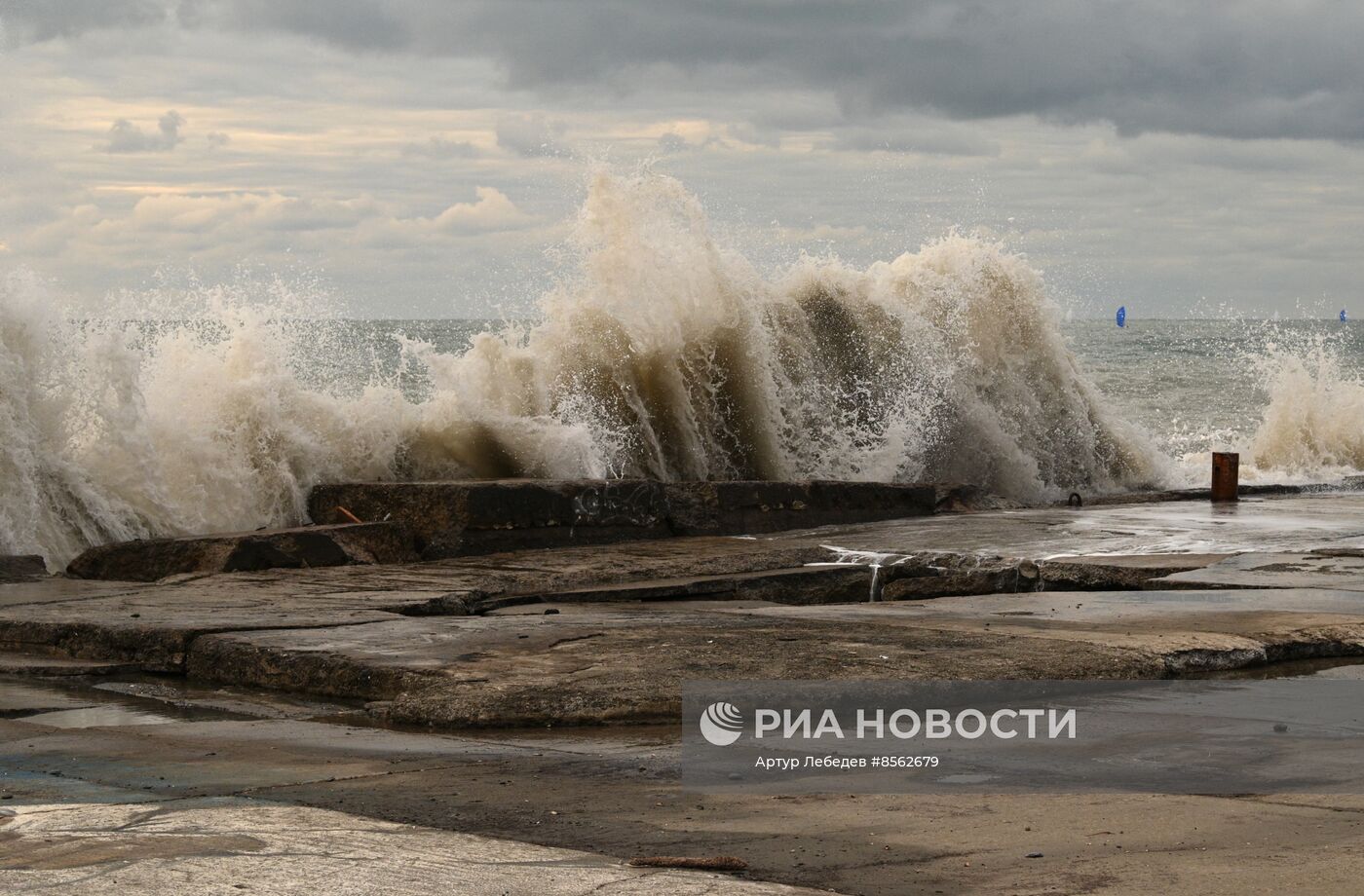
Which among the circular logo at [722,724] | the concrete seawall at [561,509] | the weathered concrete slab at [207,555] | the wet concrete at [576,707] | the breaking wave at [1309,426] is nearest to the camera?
the wet concrete at [576,707]

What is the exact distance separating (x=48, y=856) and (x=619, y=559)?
17.8ft

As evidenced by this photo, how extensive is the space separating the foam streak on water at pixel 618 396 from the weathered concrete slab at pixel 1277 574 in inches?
198

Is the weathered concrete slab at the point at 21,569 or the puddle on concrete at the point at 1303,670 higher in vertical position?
the weathered concrete slab at the point at 21,569

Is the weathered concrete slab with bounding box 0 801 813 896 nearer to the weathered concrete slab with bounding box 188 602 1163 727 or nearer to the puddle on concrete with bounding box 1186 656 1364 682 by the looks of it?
the weathered concrete slab with bounding box 188 602 1163 727

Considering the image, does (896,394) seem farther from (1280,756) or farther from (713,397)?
(1280,756)

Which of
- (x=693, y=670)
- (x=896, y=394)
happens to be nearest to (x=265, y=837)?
(x=693, y=670)

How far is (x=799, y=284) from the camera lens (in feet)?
50.8

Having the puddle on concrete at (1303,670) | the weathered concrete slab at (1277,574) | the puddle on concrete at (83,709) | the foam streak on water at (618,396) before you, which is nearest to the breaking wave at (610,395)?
the foam streak on water at (618,396)

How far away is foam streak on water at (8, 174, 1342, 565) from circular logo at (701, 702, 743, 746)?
5.50m

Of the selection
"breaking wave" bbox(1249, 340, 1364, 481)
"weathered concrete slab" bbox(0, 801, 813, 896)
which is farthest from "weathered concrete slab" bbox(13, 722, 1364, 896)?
"breaking wave" bbox(1249, 340, 1364, 481)

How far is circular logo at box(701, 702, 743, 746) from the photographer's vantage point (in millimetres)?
4434

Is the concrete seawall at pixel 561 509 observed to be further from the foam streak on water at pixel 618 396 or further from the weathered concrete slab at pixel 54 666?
the weathered concrete slab at pixel 54 666

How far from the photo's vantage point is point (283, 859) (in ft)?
10.2

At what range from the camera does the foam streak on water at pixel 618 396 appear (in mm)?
9742
